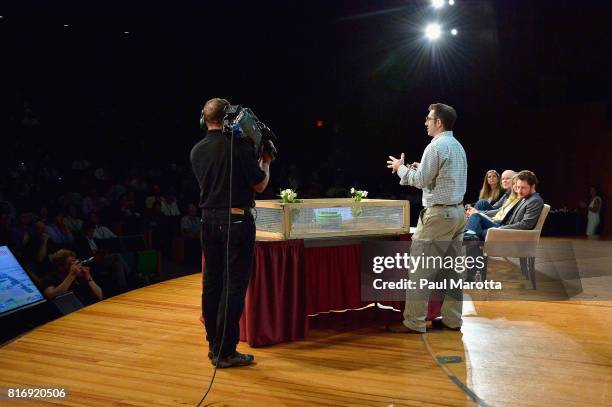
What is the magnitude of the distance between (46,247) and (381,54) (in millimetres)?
→ 9446

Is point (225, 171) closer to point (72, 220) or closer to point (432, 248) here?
point (432, 248)

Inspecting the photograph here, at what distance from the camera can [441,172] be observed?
3641 millimetres

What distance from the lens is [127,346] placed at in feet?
11.7

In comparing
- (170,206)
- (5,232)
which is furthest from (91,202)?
(5,232)

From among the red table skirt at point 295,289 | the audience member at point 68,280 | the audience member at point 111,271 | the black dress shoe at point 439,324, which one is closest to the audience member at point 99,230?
the audience member at point 111,271

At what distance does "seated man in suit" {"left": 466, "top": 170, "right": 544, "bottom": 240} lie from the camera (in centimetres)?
530

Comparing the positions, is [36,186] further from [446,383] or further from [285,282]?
[446,383]

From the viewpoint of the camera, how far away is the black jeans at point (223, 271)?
3051mm

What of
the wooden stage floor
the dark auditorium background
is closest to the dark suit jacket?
the wooden stage floor

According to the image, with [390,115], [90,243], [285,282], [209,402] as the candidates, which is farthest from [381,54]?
[209,402]

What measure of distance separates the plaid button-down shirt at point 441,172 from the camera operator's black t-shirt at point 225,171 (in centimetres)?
105

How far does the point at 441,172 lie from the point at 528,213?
2.04 m

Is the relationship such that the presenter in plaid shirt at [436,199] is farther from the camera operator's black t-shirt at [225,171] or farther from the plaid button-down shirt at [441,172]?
the camera operator's black t-shirt at [225,171]

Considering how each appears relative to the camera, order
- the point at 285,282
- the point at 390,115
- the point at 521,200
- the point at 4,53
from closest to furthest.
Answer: the point at 285,282 < the point at 521,200 < the point at 4,53 < the point at 390,115
